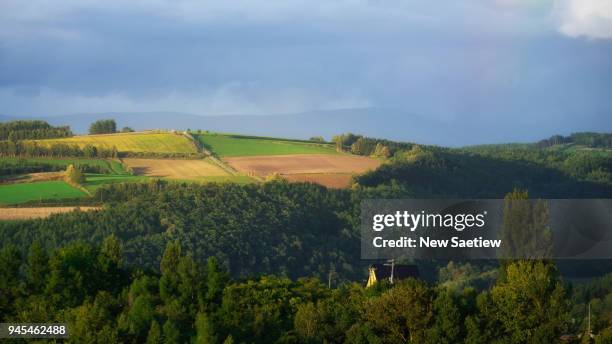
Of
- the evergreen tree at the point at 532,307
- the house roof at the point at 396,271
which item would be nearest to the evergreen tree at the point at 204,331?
the evergreen tree at the point at 532,307

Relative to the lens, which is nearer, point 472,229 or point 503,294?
point 503,294

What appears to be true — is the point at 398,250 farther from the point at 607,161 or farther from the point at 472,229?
the point at 607,161

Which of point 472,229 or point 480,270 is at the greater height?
point 472,229

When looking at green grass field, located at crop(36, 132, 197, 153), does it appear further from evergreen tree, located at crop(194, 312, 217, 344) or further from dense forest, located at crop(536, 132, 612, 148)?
dense forest, located at crop(536, 132, 612, 148)

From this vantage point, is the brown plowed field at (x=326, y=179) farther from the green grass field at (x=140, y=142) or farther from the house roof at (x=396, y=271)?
the house roof at (x=396, y=271)

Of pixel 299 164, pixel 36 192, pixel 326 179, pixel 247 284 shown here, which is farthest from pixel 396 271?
pixel 299 164

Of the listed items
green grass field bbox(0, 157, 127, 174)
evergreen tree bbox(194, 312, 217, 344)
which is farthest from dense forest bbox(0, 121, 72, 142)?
evergreen tree bbox(194, 312, 217, 344)

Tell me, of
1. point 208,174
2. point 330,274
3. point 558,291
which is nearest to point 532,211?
point 558,291
